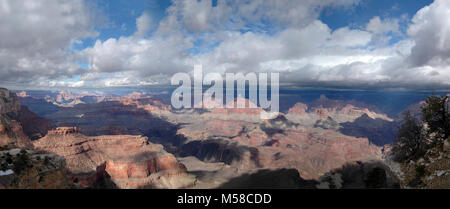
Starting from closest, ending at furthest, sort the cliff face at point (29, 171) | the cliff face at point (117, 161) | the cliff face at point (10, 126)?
the cliff face at point (29, 171) < the cliff face at point (117, 161) < the cliff face at point (10, 126)

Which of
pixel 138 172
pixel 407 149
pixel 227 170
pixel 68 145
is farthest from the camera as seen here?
pixel 227 170

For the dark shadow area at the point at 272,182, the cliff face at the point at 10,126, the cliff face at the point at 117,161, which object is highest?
the cliff face at the point at 10,126

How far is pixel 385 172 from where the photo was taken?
31375mm

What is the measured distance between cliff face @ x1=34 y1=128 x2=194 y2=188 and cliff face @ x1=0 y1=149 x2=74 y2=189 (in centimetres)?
4841

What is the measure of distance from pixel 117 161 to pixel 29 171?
62.3m

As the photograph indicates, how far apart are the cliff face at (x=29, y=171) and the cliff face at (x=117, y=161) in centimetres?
4841

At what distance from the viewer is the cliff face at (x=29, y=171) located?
49.3 feet

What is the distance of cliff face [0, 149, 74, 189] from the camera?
15.0 m

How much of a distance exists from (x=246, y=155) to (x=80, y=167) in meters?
92.5

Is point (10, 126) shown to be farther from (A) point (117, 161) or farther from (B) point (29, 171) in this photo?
Result: (B) point (29, 171)

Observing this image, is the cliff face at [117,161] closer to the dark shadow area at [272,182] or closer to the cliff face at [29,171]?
the dark shadow area at [272,182]

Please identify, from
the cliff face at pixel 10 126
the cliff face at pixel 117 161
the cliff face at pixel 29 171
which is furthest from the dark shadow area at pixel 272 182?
the cliff face at pixel 10 126

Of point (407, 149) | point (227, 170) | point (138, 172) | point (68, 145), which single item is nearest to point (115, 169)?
point (138, 172)
